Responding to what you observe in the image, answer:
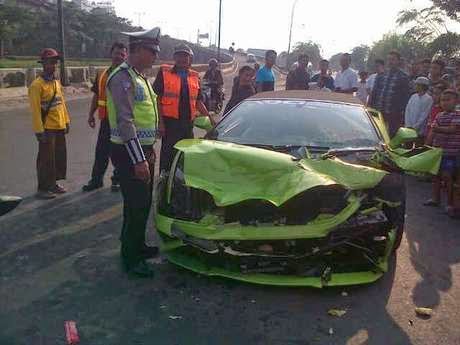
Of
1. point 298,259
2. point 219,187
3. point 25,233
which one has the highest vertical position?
point 219,187

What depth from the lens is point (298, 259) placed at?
11.9 ft

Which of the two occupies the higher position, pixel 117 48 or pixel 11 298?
pixel 117 48

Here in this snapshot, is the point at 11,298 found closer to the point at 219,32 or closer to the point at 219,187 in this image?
the point at 219,187

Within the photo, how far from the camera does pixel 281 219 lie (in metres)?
3.66

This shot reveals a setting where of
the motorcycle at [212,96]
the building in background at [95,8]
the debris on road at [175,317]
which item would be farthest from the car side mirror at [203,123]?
the building in background at [95,8]

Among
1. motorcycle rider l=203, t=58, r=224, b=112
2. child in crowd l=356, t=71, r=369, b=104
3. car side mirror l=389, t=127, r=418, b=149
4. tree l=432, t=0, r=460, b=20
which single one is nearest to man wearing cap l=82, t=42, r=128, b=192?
car side mirror l=389, t=127, r=418, b=149

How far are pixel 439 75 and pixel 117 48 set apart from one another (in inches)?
214

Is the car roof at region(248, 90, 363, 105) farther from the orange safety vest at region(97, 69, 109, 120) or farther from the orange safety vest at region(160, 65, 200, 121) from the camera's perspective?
the orange safety vest at region(97, 69, 109, 120)

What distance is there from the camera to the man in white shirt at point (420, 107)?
795 centimetres

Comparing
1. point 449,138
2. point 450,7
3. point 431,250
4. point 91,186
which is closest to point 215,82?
point 91,186

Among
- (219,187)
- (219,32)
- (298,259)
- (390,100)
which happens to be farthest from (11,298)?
(219,32)

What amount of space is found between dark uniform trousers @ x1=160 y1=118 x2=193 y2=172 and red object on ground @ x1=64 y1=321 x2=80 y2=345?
2806 millimetres

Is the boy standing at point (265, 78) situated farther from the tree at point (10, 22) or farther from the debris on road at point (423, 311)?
the tree at point (10, 22)

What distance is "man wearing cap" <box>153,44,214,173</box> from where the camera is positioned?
5.69m
